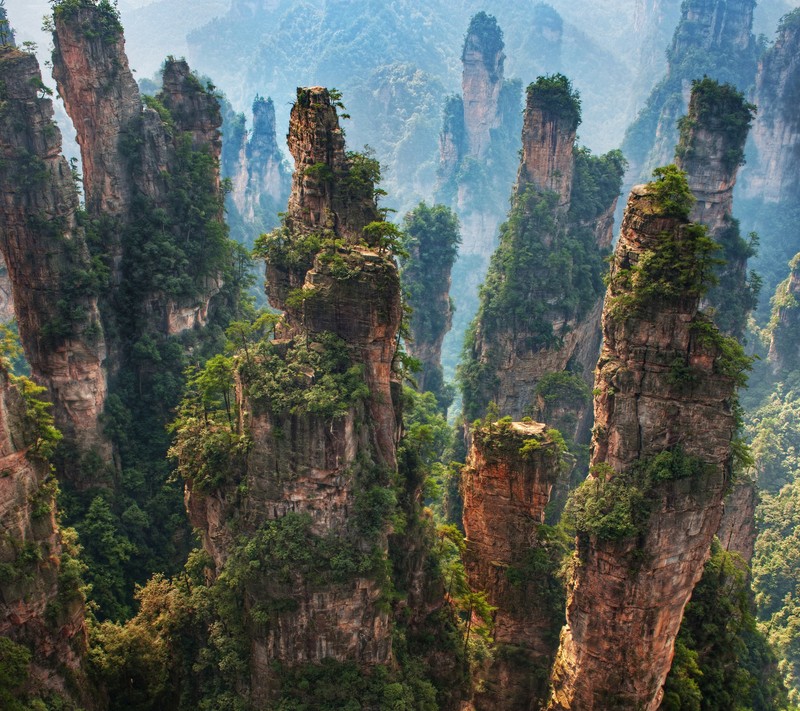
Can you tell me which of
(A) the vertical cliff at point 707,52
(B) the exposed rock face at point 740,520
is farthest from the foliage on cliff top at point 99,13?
(A) the vertical cliff at point 707,52

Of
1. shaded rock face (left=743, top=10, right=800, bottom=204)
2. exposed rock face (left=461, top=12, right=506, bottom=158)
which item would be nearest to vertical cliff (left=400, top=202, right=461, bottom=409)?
shaded rock face (left=743, top=10, right=800, bottom=204)

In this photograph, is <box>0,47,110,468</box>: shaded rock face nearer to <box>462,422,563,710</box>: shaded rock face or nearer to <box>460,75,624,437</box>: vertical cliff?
<box>462,422,563,710</box>: shaded rock face

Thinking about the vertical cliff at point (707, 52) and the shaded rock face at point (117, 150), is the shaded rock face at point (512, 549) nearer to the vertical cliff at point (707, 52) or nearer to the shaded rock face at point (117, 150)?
the shaded rock face at point (117, 150)

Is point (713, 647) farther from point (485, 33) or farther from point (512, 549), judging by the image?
point (485, 33)

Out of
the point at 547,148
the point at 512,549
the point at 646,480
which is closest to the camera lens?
the point at 646,480

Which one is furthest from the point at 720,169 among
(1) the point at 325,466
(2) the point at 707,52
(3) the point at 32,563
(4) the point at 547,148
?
(2) the point at 707,52

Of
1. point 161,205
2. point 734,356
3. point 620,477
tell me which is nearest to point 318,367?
point 620,477

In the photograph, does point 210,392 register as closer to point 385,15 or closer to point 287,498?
point 287,498
